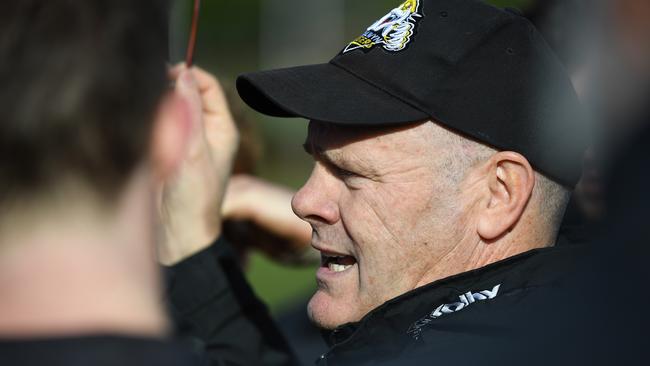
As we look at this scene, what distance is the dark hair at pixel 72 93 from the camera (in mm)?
1059

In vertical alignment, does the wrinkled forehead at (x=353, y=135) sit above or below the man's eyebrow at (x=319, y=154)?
above

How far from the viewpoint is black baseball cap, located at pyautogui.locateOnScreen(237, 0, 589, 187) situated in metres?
2.04

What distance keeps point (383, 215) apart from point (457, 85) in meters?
0.32

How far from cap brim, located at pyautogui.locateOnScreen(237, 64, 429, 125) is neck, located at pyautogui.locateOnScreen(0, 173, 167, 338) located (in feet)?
3.36

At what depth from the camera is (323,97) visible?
214 centimetres

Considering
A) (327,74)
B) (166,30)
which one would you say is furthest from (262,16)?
(166,30)

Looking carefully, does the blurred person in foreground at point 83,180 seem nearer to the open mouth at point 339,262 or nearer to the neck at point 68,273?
the neck at point 68,273

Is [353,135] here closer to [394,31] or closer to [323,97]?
[323,97]

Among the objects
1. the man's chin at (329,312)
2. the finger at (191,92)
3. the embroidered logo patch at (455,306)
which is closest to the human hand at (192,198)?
the finger at (191,92)

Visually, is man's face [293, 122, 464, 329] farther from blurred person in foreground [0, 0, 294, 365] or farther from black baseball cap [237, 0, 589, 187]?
blurred person in foreground [0, 0, 294, 365]

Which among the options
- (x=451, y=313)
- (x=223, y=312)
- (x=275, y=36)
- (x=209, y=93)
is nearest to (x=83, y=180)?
(x=451, y=313)

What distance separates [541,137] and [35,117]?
50.4 inches

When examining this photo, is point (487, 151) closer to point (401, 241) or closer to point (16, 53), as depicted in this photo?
point (401, 241)

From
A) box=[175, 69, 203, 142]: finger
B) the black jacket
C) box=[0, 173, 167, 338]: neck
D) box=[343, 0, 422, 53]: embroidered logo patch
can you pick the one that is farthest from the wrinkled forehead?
box=[0, 173, 167, 338]: neck
